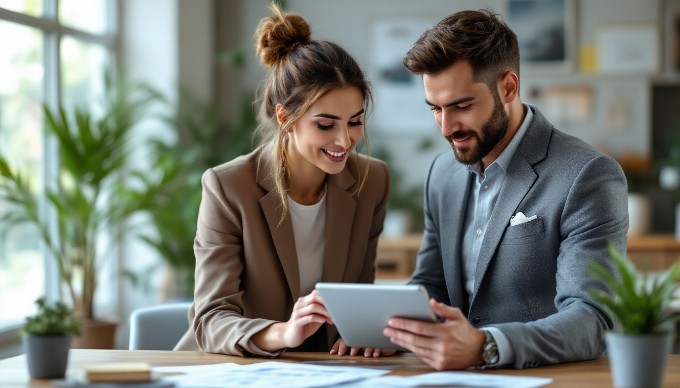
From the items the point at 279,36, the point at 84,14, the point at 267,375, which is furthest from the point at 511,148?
the point at 84,14

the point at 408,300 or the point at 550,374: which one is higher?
the point at 408,300

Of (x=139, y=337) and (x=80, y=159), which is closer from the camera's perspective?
(x=139, y=337)

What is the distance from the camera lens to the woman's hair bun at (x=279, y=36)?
2.76m

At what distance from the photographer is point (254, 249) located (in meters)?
2.62

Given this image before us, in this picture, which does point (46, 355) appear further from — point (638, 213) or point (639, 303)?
point (638, 213)

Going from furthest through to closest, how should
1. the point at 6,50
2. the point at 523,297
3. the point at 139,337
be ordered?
the point at 6,50, the point at 139,337, the point at 523,297

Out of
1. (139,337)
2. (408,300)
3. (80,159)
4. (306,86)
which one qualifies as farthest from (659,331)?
(80,159)

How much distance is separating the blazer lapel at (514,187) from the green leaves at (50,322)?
3.54 feet

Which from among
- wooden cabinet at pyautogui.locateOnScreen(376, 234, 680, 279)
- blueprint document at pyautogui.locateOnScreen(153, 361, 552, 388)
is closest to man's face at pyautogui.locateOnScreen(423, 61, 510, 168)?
blueprint document at pyautogui.locateOnScreen(153, 361, 552, 388)

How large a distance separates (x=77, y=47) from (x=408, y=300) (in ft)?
14.7

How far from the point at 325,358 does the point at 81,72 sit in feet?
13.8

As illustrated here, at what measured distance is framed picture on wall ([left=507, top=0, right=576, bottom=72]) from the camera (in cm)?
678

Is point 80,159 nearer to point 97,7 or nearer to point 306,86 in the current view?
point 97,7

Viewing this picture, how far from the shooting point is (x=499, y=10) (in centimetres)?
684
